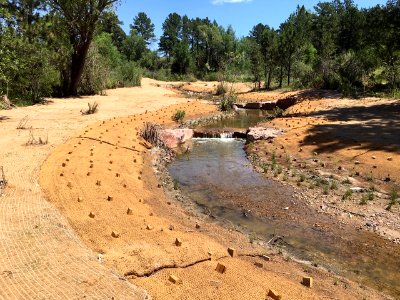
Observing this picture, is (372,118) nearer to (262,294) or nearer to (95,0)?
(262,294)

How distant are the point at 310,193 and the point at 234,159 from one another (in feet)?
14.1

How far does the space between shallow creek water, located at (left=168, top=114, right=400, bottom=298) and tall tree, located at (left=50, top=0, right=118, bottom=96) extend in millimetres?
15123

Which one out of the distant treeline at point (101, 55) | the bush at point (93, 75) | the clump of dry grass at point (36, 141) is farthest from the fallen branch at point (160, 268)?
the bush at point (93, 75)

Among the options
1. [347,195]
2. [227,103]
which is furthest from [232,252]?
[227,103]

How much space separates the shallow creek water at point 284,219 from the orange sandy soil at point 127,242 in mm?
609

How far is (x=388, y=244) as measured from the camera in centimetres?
729

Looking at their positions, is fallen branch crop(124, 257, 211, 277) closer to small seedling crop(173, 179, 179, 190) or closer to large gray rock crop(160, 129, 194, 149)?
small seedling crop(173, 179, 179, 190)

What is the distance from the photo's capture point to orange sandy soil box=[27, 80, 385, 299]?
474 cm

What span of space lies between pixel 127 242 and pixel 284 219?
3.93m

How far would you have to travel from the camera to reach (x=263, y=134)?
1603 cm

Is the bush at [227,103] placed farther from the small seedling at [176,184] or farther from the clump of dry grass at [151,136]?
the small seedling at [176,184]

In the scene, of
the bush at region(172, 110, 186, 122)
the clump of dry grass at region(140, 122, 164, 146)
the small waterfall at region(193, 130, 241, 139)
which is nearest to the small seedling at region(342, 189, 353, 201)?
the clump of dry grass at region(140, 122, 164, 146)

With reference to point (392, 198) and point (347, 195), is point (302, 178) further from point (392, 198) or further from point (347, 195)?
point (392, 198)

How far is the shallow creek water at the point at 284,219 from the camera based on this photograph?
6656mm
